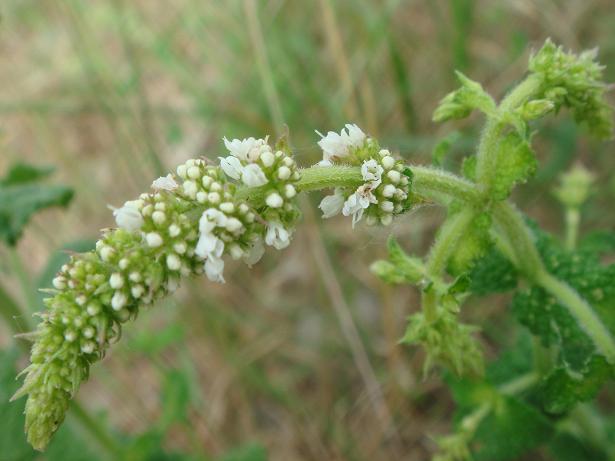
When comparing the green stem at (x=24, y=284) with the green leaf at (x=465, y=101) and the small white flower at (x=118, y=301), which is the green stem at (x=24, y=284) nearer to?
the small white flower at (x=118, y=301)

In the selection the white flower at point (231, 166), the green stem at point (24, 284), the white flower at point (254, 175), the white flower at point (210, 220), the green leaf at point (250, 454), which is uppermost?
the green stem at point (24, 284)

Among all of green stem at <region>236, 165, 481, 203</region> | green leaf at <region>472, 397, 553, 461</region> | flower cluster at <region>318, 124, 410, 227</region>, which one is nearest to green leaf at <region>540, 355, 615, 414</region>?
green leaf at <region>472, 397, 553, 461</region>

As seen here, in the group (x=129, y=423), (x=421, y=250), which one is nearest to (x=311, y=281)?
(x=421, y=250)

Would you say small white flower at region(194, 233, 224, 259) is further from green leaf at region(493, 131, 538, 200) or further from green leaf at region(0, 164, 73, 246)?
green leaf at region(0, 164, 73, 246)

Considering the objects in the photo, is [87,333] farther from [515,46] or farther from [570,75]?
[515,46]

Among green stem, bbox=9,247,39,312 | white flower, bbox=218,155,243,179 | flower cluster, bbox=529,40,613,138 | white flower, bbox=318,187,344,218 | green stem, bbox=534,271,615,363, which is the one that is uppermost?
green stem, bbox=9,247,39,312

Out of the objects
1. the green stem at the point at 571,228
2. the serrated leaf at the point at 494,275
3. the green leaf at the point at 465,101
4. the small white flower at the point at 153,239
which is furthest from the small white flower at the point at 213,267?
the green stem at the point at 571,228
